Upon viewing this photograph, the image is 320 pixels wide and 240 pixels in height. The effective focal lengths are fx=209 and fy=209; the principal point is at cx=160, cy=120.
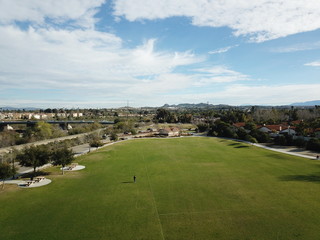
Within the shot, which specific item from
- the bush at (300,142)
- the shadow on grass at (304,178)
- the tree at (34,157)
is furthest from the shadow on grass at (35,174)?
the bush at (300,142)

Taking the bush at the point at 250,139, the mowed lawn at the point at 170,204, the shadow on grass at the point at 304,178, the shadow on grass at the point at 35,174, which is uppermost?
the bush at the point at 250,139

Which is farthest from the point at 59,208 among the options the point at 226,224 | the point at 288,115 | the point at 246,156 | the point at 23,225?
the point at 288,115

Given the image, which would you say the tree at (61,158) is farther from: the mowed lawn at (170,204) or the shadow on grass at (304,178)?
the shadow on grass at (304,178)

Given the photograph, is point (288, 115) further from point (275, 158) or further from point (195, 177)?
point (195, 177)

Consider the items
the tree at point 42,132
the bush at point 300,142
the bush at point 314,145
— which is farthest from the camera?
the tree at point 42,132

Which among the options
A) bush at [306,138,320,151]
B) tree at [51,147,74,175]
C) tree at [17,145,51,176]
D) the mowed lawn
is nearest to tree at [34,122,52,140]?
tree at [51,147,74,175]

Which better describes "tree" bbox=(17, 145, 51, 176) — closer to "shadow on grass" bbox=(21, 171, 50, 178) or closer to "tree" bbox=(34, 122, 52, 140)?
"shadow on grass" bbox=(21, 171, 50, 178)

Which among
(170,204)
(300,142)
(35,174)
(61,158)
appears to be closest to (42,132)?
(35,174)
